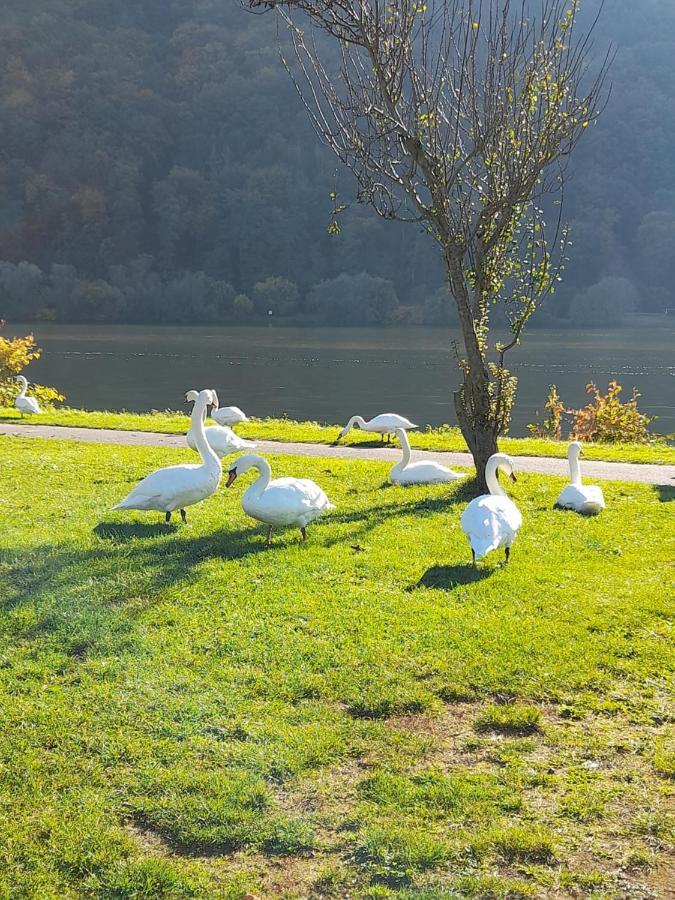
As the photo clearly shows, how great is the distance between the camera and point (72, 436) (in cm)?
1953

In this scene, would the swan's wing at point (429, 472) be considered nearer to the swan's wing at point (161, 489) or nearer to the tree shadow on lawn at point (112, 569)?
the tree shadow on lawn at point (112, 569)

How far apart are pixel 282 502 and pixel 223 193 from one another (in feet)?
357

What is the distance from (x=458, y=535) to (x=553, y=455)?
7.84 metres

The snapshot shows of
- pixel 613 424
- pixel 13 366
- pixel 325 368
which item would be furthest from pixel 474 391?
pixel 325 368

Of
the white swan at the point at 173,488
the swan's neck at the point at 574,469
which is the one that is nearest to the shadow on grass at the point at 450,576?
the white swan at the point at 173,488

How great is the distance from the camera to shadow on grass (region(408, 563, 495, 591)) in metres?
Answer: 8.02

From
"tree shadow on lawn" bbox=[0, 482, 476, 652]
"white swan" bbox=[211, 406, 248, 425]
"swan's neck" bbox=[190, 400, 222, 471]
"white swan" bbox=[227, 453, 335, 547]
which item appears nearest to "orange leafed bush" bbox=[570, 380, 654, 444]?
"white swan" bbox=[211, 406, 248, 425]

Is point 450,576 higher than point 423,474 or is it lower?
lower

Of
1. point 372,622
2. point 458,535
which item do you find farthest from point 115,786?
point 458,535

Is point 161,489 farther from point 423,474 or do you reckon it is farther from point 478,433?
point 478,433

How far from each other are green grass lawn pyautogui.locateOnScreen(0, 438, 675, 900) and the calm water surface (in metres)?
29.5

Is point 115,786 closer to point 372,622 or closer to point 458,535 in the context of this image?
point 372,622

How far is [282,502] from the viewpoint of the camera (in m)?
8.93

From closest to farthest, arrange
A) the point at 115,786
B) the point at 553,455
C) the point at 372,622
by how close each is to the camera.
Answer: the point at 115,786, the point at 372,622, the point at 553,455
